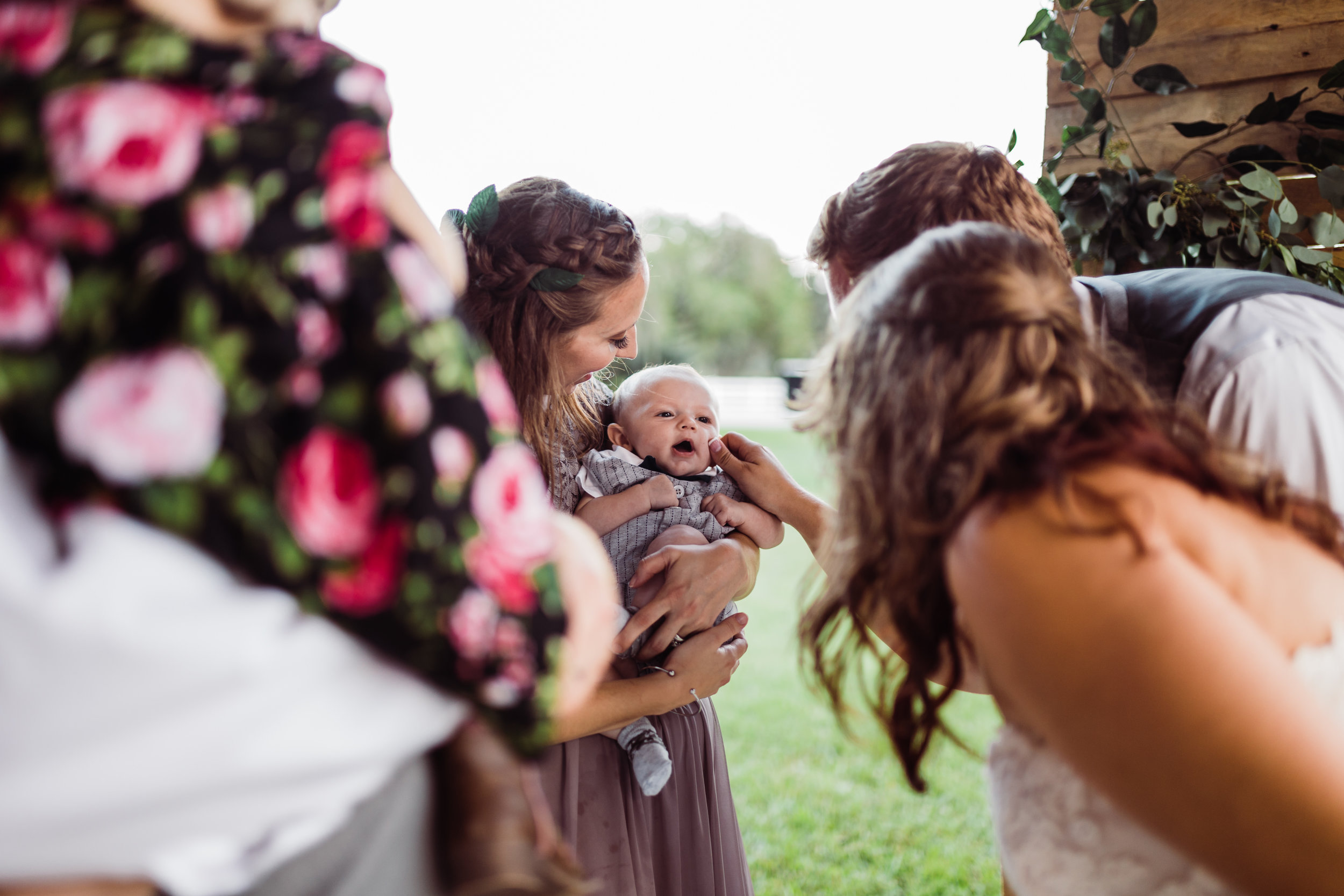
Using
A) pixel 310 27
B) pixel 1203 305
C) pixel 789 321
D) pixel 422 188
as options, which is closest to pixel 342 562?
pixel 310 27

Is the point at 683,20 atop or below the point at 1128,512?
atop

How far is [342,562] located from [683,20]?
4184mm

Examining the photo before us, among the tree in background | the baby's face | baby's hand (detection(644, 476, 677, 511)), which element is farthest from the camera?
the tree in background

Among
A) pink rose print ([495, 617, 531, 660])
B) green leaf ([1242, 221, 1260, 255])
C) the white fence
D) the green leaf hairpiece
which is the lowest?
the white fence

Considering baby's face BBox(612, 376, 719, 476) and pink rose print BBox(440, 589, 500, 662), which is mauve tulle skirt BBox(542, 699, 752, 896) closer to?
baby's face BBox(612, 376, 719, 476)

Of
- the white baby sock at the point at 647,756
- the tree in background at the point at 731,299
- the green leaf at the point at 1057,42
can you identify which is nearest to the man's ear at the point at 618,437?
the white baby sock at the point at 647,756

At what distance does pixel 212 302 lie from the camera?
0.54m

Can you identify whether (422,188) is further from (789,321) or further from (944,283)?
(789,321)

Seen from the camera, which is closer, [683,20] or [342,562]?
[342,562]

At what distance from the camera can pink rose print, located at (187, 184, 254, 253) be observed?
1.76ft

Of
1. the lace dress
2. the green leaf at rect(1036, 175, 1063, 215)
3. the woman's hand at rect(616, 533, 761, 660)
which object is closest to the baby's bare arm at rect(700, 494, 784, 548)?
the woman's hand at rect(616, 533, 761, 660)

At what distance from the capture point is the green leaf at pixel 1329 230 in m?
2.05

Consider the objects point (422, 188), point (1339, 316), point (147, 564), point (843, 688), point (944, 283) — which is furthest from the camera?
point (422, 188)

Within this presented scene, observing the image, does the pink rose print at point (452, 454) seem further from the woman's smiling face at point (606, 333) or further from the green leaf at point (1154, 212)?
the green leaf at point (1154, 212)
